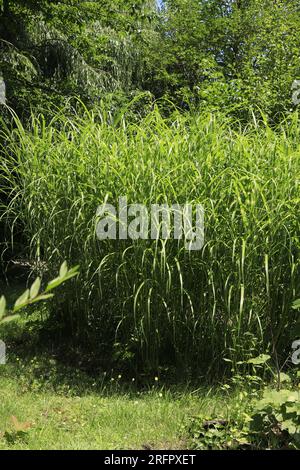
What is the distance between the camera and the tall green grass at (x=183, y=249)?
3.07 metres

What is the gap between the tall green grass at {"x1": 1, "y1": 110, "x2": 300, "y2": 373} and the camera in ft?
10.1

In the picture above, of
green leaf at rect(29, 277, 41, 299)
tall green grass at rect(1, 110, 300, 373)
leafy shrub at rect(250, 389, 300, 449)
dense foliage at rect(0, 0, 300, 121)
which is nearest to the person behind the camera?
green leaf at rect(29, 277, 41, 299)

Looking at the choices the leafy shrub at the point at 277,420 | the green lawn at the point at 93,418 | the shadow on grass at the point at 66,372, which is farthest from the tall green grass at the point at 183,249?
the leafy shrub at the point at 277,420

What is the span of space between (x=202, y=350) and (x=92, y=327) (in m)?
0.77

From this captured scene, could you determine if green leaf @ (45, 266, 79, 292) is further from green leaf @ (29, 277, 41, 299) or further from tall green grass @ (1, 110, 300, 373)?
tall green grass @ (1, 110, 300, 373)

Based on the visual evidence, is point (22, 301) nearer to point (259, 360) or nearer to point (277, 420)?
point (277, 420)

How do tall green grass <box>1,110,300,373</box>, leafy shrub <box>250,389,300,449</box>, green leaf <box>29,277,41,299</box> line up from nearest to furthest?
green leaf <box>29,277,41,299</box>, leafy shrub <box>250,389,300,449</box>, tall green grass <box>1,110,300,373</box>

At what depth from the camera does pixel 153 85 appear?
1138 cm

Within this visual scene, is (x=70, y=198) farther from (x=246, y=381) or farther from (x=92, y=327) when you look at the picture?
(x=246, y=381)

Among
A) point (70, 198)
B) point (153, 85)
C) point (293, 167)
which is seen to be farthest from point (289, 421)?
point (153, 85)

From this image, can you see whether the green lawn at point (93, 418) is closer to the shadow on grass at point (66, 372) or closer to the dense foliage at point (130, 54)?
the shadow on grass at point (66, 372)

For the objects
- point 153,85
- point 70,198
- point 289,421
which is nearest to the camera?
point 289,421

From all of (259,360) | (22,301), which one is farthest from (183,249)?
(22,301)

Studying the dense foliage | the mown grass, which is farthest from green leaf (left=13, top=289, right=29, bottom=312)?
the dense foliage
